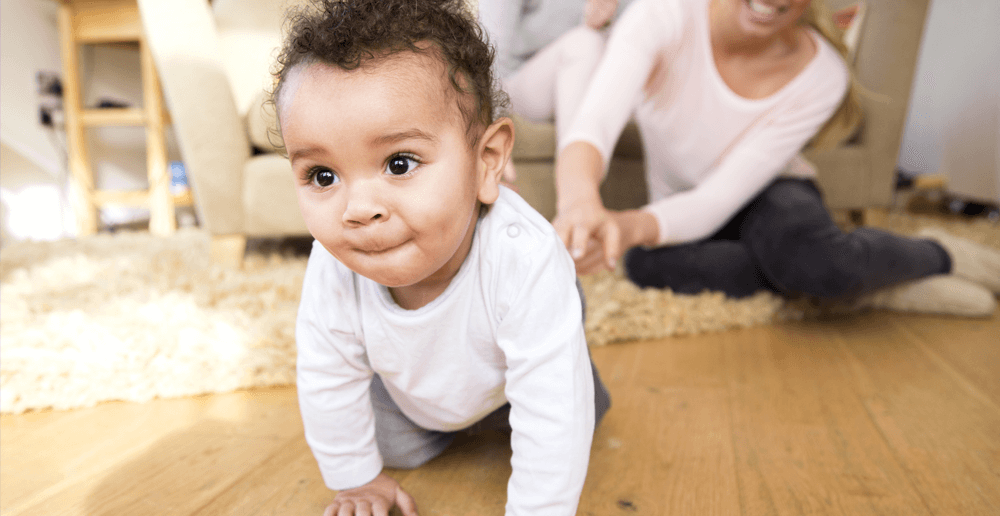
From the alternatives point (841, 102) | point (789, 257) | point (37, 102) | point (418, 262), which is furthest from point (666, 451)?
point (37, 102)

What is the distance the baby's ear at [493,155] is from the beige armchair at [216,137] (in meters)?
0.91

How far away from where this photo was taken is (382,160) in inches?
13.5

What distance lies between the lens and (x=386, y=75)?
1.11ft

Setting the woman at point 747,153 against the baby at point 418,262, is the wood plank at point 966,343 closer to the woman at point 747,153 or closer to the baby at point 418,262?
the woman at point 747,153

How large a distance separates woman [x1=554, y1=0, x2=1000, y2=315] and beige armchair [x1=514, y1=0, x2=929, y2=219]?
0.84 feet

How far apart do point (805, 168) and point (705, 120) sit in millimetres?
294

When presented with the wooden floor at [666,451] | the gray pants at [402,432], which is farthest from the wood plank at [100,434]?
the gray pants at [402,432]

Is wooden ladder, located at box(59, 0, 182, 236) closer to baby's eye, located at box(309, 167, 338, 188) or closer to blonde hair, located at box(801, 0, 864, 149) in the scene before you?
baby's eye, located at box(309, 167, 338, 188)

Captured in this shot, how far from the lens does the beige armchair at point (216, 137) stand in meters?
1.15

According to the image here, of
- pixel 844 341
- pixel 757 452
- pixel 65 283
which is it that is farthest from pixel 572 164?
pixel 65 283

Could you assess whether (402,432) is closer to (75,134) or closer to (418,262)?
(418,262)

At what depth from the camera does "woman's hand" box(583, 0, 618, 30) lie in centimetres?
125

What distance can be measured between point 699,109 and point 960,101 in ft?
6.49

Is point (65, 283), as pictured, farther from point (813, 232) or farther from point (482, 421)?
point (813, 232)
